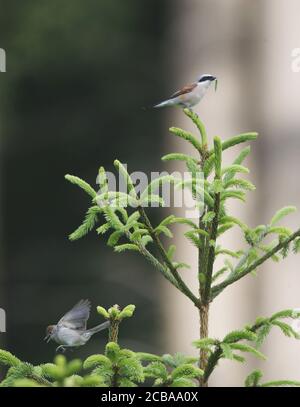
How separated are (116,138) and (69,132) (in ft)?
0.69

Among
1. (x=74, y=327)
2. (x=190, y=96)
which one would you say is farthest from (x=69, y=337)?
(x=190, y=96)

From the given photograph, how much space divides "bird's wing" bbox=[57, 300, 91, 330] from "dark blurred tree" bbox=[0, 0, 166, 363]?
272 centimetres

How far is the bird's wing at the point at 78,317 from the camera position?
3.50 feet

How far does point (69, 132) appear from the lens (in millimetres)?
3973

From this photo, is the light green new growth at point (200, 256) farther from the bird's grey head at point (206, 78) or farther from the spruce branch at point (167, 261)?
the bird's grey head at point (206, 78)

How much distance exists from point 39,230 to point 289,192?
114cm

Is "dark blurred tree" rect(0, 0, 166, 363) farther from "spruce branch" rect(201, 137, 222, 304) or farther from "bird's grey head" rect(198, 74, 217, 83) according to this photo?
"spruce branch" rect(201, 137, 222, 304)

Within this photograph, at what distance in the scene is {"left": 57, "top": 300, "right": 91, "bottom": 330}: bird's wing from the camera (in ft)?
3.50

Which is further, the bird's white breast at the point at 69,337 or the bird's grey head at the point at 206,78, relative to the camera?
the bird's grey head at the point at 206,78

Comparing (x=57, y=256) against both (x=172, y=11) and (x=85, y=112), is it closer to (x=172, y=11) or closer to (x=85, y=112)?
(x=85, y=112)

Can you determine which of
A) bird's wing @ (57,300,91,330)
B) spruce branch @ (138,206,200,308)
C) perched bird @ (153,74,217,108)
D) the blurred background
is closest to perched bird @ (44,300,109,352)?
bird's wing @ (57,300,91,330)

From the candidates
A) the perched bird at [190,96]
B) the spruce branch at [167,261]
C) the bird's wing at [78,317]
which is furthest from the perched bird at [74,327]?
the perched bird at [190,96]

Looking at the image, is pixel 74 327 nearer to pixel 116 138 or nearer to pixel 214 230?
pixel 214 230

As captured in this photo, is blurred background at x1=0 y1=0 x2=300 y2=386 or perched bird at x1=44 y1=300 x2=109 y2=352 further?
blurred background at x1=0 y1=0 x2=300 y2=386
